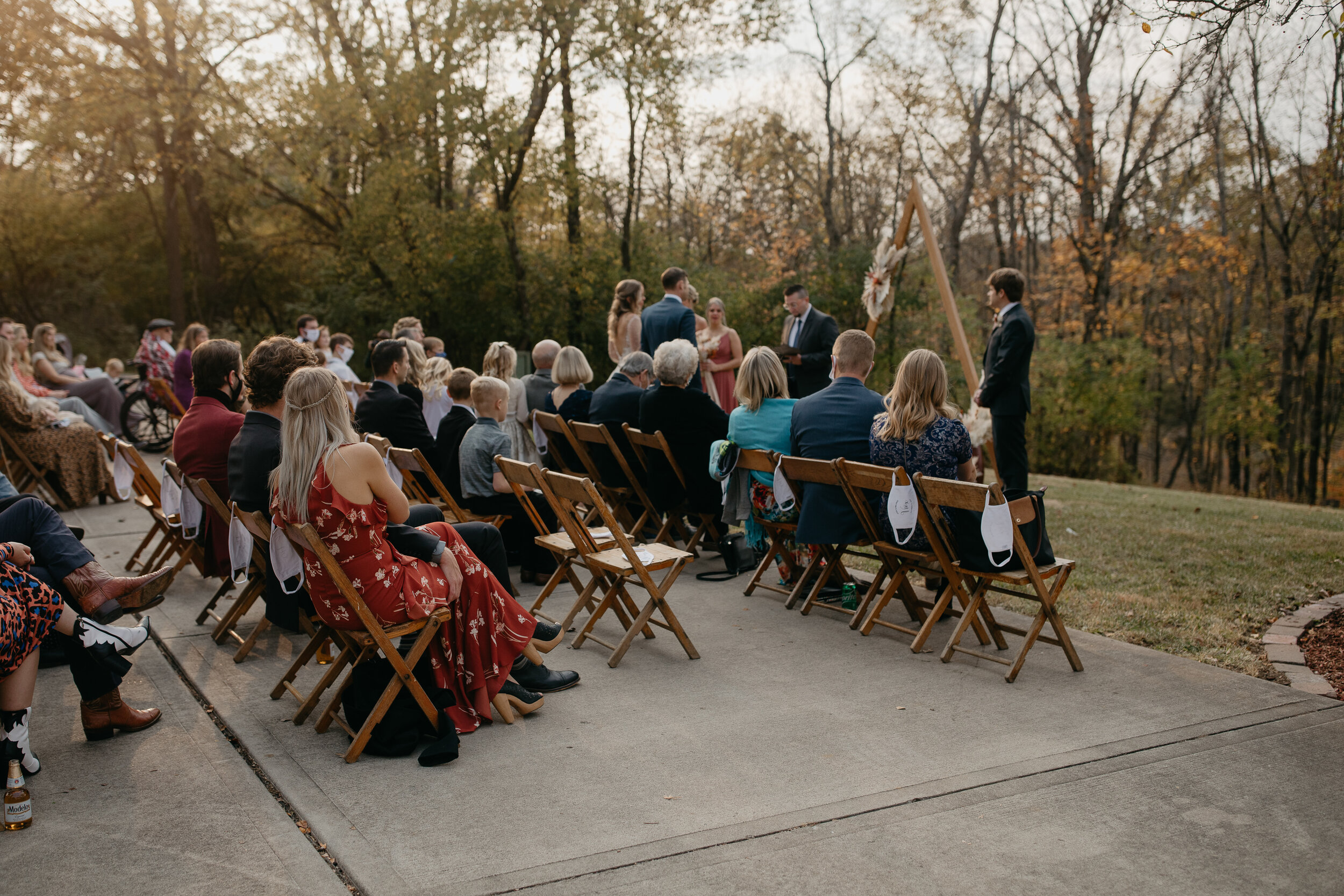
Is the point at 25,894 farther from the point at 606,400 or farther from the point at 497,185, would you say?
the point at 497,185

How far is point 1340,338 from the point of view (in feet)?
80.2

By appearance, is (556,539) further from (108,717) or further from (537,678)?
(108,717)

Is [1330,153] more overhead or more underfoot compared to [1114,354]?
more overhead

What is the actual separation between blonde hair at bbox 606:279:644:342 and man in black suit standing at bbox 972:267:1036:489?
Result: 10.0 feet

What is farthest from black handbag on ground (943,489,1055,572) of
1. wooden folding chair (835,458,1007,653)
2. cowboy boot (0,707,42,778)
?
cowboy boot (0,707,42,778)

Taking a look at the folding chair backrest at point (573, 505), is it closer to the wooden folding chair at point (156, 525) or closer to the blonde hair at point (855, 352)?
the blonde hair at point (855, 352)

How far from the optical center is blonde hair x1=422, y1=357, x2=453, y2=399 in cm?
775

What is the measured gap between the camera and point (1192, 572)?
21.9ft

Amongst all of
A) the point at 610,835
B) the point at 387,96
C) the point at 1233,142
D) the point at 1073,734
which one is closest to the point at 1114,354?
the point at 1233,142

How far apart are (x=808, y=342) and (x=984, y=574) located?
14.8 feet

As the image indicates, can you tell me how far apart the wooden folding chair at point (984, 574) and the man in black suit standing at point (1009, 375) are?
9.64 feet

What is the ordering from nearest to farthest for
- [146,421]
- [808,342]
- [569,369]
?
[569,369], [808,342], [146,421]

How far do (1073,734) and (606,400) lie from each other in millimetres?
3967

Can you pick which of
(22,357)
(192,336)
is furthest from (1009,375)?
(22,357)
